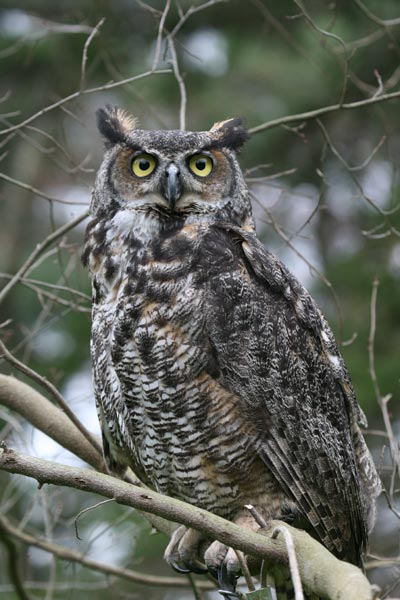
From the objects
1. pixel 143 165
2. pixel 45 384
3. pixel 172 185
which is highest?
pixel 143 165

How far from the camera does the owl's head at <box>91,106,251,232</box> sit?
3.87 m

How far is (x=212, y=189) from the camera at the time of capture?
397 centimetres

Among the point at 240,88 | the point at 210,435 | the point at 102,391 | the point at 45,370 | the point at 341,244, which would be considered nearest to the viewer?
the point at 210,435

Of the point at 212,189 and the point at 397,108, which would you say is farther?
the point at 397,108

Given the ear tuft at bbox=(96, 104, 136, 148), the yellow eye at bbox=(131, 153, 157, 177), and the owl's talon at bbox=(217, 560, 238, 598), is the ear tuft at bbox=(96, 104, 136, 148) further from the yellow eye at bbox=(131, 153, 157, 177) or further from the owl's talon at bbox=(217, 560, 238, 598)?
the owl's talon at bbox=(217, 560, 238, 598)

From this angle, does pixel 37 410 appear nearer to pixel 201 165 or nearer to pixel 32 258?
pixel 32 258

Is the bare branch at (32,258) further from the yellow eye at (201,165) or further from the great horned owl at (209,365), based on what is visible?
the yellow eye at (201,165)

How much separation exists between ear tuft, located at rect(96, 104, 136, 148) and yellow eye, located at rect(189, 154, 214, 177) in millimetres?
347

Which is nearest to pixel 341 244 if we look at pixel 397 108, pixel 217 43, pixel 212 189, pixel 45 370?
pixel 397 108

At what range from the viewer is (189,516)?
260 cm

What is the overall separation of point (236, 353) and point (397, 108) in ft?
19.4

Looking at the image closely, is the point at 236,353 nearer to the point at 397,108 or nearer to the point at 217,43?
the point at 217,43

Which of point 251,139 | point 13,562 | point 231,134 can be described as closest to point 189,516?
point 13,562

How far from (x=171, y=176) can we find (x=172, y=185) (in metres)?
0.04
